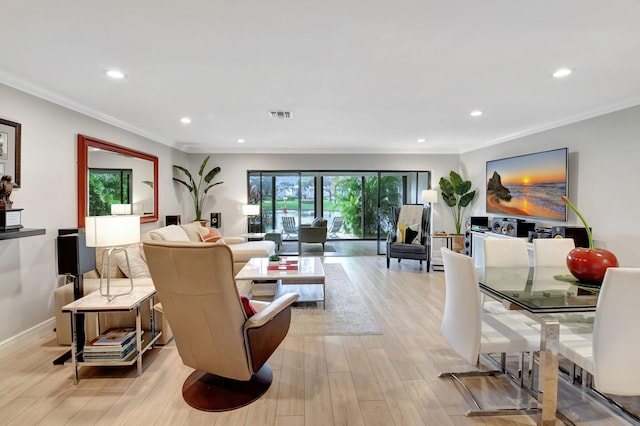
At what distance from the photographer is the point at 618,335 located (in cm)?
158

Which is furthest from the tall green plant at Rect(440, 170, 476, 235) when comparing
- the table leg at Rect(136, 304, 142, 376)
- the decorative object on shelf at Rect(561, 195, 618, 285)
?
the table leg at Rect(136, 304, 142, 376)

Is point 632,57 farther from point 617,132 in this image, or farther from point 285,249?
point 285,249

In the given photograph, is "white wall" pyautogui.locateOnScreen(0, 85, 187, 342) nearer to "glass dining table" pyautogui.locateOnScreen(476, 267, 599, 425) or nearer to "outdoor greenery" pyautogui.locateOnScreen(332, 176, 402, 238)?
"glass dining table" pyautogui.locateOnScreen(476, 267, 599, 425)

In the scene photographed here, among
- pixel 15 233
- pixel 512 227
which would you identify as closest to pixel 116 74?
pixel 15 233

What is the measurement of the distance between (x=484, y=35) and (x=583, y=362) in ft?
6.79

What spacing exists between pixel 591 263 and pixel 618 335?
649mm

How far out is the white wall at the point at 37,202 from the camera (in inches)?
109

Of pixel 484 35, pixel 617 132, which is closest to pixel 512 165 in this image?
pixel 617 132

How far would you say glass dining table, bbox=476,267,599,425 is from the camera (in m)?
1.75

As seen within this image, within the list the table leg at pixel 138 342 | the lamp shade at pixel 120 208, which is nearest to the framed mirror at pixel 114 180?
the lamp shade at pixel 120 208

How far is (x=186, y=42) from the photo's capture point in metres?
2.18

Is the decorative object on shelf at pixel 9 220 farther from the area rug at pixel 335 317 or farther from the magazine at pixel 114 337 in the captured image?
the area rug at pixel 335 317

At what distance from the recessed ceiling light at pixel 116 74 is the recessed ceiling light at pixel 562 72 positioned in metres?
3.75

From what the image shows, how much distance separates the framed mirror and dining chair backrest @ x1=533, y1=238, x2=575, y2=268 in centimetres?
486
